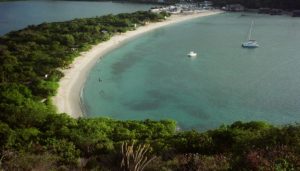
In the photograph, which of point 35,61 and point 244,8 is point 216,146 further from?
point 244,8

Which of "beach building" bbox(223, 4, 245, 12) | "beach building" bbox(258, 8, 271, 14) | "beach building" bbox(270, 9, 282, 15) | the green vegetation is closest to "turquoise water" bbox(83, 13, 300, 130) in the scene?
the green vegetation

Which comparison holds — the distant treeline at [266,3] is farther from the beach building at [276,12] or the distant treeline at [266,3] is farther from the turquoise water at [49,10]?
the turquoise water at [49,10]

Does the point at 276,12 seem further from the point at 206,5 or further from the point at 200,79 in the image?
the point at 200,79

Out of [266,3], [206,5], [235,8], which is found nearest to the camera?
[235,8]

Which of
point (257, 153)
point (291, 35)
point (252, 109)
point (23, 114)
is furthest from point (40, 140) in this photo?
point (291, 35)

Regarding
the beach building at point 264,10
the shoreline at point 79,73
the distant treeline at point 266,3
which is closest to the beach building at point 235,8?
the distant treeline at point 266,3

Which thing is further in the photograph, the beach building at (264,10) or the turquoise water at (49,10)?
the beach building at (264,10)

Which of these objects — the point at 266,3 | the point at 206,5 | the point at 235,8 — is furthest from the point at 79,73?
the point at 266,3
